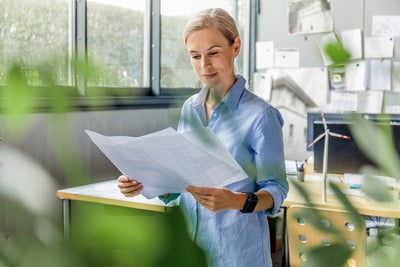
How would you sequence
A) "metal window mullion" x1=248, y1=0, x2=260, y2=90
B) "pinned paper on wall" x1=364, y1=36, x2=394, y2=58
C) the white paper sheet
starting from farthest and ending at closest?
"metal window mullion" x1=248, y1=0, x2=260, y2=90, "pinned paper on wall" x1=364, y1=36, x2=394, y2=58, the white paper sheet

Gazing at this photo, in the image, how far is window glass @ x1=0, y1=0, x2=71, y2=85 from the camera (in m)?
0.19

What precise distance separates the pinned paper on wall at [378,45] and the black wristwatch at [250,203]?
3.08m

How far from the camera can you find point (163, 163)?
109cm

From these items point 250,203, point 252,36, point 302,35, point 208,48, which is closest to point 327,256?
point 208,48

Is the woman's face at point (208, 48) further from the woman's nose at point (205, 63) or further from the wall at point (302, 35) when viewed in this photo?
the wall at point (302, 35)

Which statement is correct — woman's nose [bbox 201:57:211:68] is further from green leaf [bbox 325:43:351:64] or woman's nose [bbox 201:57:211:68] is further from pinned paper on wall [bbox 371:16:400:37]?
pinned paper on wall [bbox 371:16:400:37]

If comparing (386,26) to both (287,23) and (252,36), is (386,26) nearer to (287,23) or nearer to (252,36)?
(287,23)

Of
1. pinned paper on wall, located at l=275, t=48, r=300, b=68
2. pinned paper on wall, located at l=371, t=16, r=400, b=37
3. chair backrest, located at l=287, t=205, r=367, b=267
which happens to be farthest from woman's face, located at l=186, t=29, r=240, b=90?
pinned paper on wall, located at l=275, t=48, r=300, b=68

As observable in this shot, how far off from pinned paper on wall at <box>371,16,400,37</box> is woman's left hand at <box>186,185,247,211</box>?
3.27m

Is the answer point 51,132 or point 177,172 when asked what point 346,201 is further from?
point 177,172

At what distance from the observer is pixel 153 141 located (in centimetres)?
97

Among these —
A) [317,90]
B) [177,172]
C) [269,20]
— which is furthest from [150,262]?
[269,20]

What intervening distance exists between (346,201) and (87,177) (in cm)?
13

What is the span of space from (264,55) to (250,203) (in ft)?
11.5
